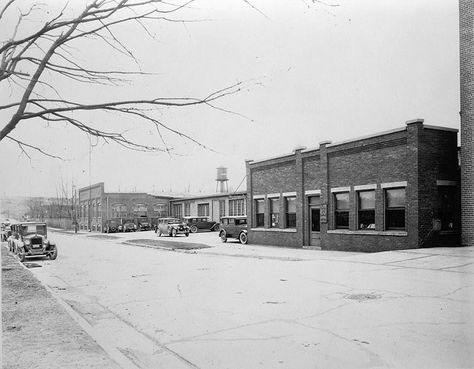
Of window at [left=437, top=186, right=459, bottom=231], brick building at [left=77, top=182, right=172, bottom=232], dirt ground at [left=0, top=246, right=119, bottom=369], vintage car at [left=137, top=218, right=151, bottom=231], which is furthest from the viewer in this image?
brick building at [left=77, top=182, right=172, bottom=232]

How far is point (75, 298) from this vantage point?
10945 millimetres

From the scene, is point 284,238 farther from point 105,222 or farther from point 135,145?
point 105,222

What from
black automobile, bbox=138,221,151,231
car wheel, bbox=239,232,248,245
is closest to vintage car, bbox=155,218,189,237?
car wheel, bbox=239,232,248,245

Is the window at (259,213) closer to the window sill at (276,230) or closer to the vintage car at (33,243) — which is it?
the window sill at (276,230)

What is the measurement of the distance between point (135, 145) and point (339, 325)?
440cm

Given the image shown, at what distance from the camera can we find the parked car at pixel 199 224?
1892 inches

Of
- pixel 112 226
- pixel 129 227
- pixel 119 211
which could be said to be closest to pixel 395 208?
pixel 129 227

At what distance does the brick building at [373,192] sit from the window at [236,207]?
21290mm

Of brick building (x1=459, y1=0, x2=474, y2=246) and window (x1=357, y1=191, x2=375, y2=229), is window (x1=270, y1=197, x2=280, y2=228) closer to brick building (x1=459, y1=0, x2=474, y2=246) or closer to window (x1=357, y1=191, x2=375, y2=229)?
window (x1=357, y1=191, x2=375, y2=229)

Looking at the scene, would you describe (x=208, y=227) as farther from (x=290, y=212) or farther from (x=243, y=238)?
(x=290, y=212)

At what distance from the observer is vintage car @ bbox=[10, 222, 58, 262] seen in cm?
2045

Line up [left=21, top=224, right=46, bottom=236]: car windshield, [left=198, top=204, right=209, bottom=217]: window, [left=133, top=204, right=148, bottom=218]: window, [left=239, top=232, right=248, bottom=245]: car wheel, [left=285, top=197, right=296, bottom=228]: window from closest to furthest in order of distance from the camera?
[left=21, top=224, right=46, bottom=236]: car windshield → [left=285, top=197, right=296, bottom=228]: window → [left=239, top=232, right=248, bottom=245]: car wheel → [left=198, top=204, right=209, bottom=217]: window → [left=133, top=204, right=148, bottom=218]: window

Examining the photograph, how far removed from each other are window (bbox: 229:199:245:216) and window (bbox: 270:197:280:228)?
67.3 ft

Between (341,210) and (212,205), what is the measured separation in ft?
105
